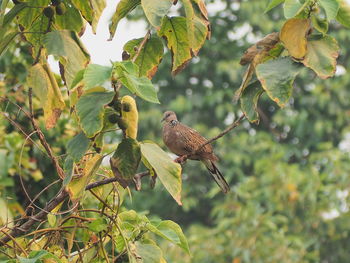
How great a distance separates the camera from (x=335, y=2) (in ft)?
5.55

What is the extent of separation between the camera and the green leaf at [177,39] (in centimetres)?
197

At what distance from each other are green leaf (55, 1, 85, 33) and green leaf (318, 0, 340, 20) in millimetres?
618

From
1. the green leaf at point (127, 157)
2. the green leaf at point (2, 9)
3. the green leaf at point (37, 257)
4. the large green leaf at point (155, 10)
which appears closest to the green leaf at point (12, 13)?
the green leaf at point (2, 9)

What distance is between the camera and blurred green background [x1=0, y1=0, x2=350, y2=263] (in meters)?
7.71

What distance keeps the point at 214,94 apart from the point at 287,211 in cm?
460

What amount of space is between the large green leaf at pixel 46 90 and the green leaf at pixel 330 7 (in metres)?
0.67

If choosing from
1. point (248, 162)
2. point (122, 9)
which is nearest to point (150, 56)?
point (122, 9)

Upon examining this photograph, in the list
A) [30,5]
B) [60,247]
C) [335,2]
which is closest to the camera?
[335,2]

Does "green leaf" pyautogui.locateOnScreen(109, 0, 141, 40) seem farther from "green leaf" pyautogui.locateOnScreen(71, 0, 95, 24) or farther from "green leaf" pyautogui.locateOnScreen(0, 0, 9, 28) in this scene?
"green leaf" pyautogui.locateOnScreen(0, 0, 9, 28)

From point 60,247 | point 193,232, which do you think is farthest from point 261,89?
point 193,232

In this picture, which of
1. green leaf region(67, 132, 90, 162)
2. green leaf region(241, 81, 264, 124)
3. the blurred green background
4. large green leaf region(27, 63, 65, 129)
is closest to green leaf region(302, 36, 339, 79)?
green leaf region(241, 81, 264, 124)

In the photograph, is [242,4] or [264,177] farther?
[242,4]

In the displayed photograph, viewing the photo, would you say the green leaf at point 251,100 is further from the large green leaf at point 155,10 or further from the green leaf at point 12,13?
the green leaf at point 12,13

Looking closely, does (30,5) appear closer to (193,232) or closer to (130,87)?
(130,87)
